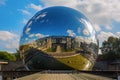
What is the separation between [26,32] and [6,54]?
3005 inches

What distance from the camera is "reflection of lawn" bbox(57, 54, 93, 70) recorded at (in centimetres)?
2909

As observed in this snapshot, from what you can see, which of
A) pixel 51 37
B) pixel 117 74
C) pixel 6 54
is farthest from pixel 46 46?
pixel 6 54

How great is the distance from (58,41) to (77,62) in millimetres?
2641

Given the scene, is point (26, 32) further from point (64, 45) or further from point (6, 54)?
point (6, 54)

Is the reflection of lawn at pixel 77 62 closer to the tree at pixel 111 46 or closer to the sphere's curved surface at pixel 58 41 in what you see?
the sphere's curved surface at pixel 58 41

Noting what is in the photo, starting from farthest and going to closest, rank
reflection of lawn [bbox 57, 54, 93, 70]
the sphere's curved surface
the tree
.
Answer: the tree < reflection of lawn [bbox 57, 54, 93, 70] < the sphere's curved surface

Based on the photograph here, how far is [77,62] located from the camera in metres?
29.9

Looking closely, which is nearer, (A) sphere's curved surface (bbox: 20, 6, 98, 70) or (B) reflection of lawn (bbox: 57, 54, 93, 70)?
(A) sphere's curved surface (bbox: 20, 6, 98, 70)

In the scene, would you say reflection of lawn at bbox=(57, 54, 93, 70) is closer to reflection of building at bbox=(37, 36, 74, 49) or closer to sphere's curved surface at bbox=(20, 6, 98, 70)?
sphere's curved surface at bbox=(20, 6, 98, 70)

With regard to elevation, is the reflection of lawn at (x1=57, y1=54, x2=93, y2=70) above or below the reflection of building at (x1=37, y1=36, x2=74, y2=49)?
below

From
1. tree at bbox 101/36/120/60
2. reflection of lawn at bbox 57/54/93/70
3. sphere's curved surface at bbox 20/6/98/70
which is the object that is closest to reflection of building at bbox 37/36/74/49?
sphere's curved surface at bbox 20/6/98/70

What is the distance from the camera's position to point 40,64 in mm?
29531

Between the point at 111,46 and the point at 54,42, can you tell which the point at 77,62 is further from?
the point at 111,46

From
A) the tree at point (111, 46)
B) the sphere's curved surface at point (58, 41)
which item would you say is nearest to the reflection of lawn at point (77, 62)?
the sphere's curved surface at point (58, 41)
